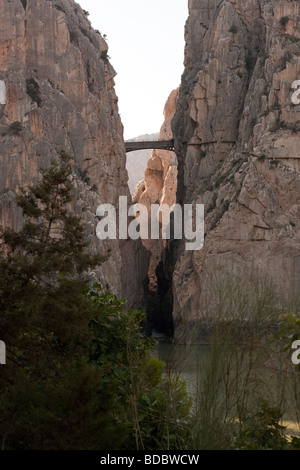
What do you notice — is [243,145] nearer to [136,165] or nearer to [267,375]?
[267,375]

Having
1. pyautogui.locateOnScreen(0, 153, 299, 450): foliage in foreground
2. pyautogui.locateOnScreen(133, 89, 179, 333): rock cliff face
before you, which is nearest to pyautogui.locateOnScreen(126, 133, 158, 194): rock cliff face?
pyautogui.locateOnScreen(133, 89, 179, 333): rock cliff face

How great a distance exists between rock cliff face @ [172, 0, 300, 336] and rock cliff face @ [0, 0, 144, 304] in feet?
23.9

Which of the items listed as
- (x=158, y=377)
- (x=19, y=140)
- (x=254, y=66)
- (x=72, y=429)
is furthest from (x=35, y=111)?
(x=72, y=429)

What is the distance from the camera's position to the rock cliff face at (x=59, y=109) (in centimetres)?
4938

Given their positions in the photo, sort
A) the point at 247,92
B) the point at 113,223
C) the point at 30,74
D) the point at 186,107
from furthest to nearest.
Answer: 1. the point at 186,107
2. the point at 247,92
3. the point at 113,223
4. the point at 30,74

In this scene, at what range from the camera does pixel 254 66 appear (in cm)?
6431

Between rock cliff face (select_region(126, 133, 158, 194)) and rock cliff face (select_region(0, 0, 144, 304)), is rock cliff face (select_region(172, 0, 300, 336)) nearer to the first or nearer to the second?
rock cliff face (select_region(0, 0, 144, 304))

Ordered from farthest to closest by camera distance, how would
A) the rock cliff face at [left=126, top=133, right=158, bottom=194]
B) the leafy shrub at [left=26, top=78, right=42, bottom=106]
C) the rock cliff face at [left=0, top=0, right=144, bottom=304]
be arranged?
1. the rock cliff face at [left=126, top=133, right=158, bottom=194]
2. the leafy shrub at [left=26, top=78, right=42, bottom=106]
3. the rock cliff face at [left=0, top=0, right=144, bottom=304]

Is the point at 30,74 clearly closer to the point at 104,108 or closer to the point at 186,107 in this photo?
the point at 104,108

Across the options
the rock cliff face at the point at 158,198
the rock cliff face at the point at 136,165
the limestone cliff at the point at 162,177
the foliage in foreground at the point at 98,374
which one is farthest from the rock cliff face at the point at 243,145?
the rock cliff face at the point at 136,165

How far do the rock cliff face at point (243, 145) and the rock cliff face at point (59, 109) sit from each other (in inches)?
286

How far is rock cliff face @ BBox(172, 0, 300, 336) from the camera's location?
56.9 metres

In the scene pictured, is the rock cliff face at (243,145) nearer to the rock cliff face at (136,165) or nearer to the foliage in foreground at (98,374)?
the foliage in foreground at (98,374)
